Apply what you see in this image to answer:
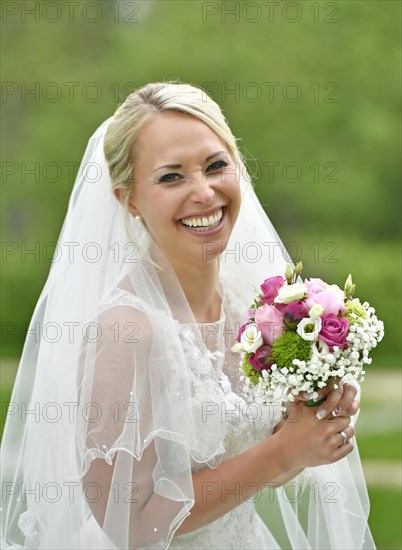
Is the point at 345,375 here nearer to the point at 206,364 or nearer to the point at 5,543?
the point at 206,364

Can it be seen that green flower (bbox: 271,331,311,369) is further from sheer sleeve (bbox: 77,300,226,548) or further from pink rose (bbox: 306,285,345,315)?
sheer sleeve (bbox: 77,300,226,548)

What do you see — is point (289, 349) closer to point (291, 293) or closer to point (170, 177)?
point (291, 293)

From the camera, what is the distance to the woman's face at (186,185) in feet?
13.5

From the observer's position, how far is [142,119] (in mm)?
4246

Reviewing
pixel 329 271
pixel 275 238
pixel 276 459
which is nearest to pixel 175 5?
pixel 329 271

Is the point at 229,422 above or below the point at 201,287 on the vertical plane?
below

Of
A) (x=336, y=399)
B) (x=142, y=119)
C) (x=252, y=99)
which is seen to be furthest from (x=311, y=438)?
(x=252, y=99)

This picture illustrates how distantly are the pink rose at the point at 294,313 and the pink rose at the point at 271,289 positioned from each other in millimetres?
137

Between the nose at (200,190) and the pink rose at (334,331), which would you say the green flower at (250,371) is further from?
the nose at (200,190)

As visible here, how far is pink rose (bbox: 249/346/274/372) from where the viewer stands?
3736mm

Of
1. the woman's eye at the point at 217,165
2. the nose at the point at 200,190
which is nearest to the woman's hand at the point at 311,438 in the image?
the nose at the point at 200,190

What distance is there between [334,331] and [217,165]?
1002 millimetres

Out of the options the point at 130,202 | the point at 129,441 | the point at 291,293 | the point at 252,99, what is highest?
the point at 252,99

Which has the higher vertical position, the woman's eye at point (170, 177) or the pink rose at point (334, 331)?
the woman's eye at point (170, 177)
